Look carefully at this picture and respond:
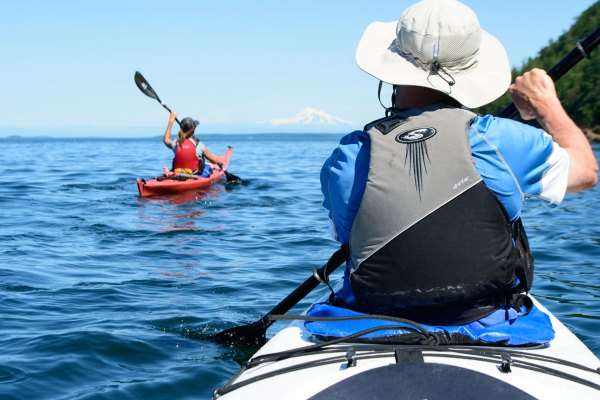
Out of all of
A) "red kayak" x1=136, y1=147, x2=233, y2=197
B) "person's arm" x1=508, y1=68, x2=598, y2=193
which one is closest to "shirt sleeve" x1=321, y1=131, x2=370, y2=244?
"person's arm" x1=508, y1=68, x2=598, y2=193

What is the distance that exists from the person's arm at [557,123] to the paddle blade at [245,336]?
259cm

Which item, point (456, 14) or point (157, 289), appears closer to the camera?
point (456, 14)

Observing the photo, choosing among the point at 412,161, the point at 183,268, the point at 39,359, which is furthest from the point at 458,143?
the point at 183,268

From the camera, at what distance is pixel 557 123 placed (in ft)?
9.33

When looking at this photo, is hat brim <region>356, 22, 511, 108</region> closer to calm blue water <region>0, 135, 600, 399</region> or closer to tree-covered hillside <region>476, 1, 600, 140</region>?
calm blue water <region>0, 135, 600, 399</region>

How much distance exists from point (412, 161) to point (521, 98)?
65cm

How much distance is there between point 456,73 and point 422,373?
106 cm

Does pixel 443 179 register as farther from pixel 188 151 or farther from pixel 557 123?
pixel 188 151

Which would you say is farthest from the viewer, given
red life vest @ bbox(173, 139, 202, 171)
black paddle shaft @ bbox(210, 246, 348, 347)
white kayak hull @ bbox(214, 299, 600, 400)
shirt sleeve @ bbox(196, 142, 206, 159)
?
shirt sleeve @ bbox(196, 142, 206, 159)

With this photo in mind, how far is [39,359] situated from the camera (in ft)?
16.8

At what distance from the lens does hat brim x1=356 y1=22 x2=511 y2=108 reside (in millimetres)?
2721

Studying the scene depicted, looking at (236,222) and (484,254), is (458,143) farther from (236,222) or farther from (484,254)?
(236,222)

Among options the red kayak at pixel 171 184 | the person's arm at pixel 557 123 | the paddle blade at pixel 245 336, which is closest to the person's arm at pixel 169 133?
the red kayak at pixel 171 184

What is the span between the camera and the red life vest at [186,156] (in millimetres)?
15820
